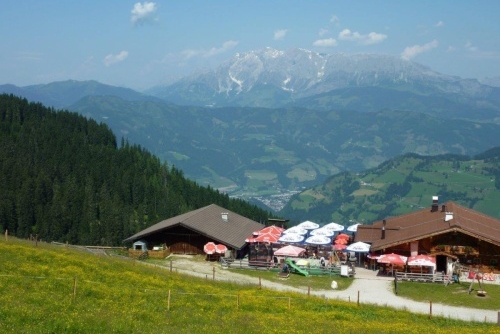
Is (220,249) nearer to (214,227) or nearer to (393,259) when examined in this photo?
(214,227)

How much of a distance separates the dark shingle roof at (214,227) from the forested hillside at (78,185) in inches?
1514

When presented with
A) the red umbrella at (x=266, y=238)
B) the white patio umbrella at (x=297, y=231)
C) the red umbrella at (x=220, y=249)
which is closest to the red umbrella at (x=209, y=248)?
the red umbrella at (x=220, y=249)

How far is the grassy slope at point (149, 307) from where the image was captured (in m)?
24.5

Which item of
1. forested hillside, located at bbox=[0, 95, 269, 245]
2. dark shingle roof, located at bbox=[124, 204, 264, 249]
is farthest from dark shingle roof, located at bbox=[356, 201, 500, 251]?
forested hillside, located at bbox=[0, 95, 269, 245]

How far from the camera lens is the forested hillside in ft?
360

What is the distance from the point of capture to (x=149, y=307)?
29234mm

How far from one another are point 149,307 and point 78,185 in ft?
348

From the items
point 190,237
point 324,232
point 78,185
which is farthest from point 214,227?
point 78,185

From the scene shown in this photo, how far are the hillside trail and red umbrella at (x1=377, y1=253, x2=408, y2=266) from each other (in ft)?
5.11

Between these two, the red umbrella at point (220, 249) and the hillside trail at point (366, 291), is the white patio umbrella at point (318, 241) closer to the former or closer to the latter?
the hillside trail at point (366, 291)

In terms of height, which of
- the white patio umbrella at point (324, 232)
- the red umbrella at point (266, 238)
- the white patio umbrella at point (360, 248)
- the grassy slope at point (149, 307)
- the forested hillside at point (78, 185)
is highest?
the forested hillside at point (78, 185)

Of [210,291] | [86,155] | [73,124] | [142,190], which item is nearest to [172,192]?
[142,190]

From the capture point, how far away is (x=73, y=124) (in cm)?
18412

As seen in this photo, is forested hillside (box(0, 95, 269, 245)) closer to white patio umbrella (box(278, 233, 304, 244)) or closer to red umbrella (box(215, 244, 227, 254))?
white patio umbrella (box(278, 233, 304, 244))
